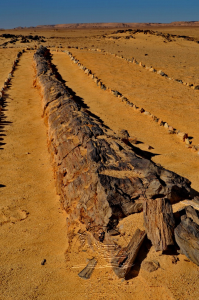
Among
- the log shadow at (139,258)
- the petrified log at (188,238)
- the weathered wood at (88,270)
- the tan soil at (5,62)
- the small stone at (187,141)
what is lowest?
the weathered wood at (88,270)

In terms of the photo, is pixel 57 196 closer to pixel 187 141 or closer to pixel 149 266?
pixel 149 266

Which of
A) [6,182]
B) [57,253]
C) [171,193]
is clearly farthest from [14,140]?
[171,193]

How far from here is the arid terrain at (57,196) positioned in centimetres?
350

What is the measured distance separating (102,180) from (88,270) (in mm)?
1375

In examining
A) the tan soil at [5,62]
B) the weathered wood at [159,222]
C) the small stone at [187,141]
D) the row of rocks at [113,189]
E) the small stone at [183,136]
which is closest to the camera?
the weathered wood at [159,222]

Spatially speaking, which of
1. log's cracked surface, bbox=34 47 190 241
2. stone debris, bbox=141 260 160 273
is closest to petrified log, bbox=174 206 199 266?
stone debris, bbox=141 260 160 273

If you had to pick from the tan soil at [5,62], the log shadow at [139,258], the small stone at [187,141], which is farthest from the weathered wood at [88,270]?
the tan soil at [5,62]

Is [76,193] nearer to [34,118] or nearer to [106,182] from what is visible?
[106,182]

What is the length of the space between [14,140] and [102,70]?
36.2ft

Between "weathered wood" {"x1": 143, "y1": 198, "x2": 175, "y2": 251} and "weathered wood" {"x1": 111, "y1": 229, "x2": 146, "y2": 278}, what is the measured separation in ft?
0.53

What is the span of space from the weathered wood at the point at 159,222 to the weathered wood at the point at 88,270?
91cm

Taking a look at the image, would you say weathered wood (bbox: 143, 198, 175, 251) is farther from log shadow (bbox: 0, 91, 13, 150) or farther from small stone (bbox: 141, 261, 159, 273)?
log shadow (bbox: 0, 91, 13, 150)

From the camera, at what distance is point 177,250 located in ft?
12.2

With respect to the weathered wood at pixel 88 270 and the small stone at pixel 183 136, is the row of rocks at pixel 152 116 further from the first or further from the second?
the weathered wood at pixel 88 270
